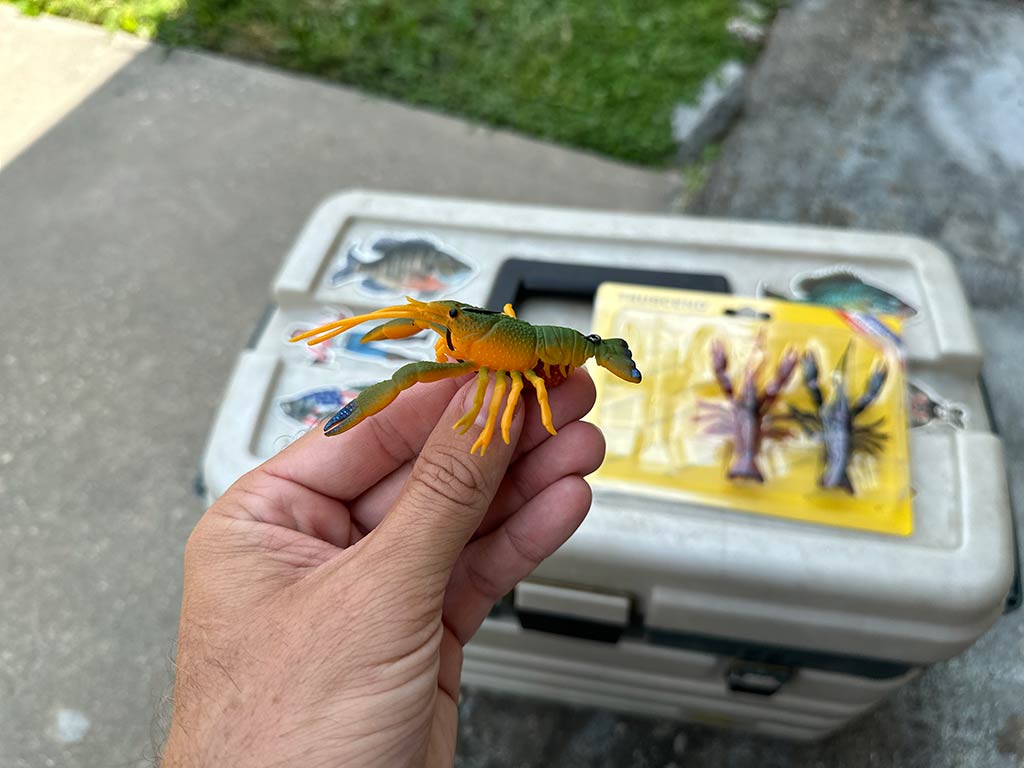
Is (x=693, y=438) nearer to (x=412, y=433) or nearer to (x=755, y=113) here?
(x=412, y=433)

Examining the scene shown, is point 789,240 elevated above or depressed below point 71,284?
above

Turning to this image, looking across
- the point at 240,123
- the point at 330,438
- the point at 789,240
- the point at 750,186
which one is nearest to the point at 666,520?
the point at 330,438

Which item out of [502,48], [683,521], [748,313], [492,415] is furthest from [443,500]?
[502,48]

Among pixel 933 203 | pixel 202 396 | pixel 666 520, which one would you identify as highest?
pixel 666 520

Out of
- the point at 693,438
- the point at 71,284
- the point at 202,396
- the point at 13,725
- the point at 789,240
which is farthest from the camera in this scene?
the point at 71,284

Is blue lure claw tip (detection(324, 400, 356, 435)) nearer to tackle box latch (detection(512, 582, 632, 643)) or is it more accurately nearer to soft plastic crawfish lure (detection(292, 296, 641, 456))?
soft plastic crawfish lure (detection(292, 296, 641, 456))

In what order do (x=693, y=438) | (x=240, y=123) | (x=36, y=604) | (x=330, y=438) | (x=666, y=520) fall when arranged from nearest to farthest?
(x=330, y=438), (x=666, y=520), (x=693, y=438), (x=36, y=604), (x=240, y=123)

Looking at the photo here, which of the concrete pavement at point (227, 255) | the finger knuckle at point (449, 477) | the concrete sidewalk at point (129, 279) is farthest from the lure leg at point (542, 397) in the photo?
the concrete sidewalk at point (129, 279)
